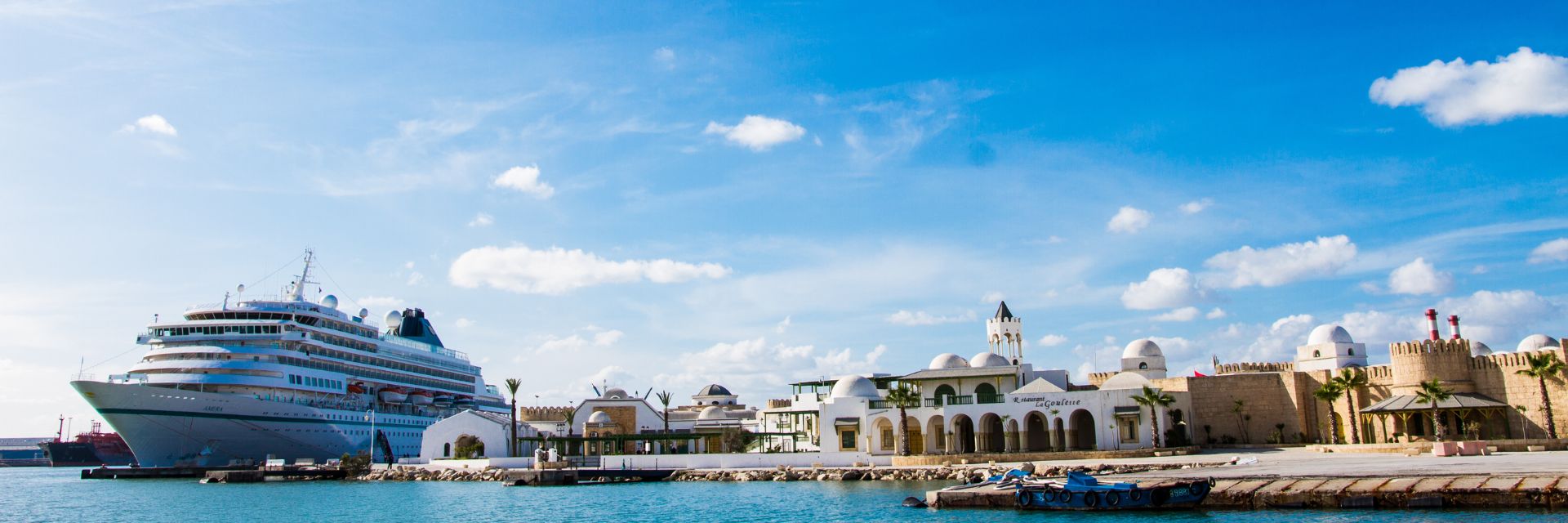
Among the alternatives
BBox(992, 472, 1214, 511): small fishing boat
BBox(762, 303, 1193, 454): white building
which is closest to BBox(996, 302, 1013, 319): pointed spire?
BBox(762, 303, 1193, 454): white building

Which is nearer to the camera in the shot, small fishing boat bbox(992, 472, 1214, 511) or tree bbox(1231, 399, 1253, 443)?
small fishing boat bbox(992, 472, 1214, 511)

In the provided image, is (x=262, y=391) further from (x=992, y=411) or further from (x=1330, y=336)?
(x=1330, y=336)

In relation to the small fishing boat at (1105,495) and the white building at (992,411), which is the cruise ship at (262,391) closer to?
the white building at (992,411)

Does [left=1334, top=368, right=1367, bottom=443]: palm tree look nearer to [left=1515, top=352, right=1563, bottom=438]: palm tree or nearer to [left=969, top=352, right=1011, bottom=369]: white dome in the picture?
[left=1515, top=352, right=1563, bottom=438]: palm tree

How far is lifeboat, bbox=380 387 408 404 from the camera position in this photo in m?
77.8

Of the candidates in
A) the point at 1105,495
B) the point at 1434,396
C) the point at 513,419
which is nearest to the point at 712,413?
the point at 513,419

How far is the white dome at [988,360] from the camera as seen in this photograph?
56.9m

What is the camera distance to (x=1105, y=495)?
3044 cm

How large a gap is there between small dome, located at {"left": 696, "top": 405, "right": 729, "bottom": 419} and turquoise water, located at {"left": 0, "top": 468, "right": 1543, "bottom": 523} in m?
20.8

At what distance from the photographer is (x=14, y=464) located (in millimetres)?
141125

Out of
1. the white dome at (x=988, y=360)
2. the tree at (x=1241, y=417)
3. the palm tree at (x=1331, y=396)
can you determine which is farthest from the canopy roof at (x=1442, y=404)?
the white dome at (x=988, y=360)

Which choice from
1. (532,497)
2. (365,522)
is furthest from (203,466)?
(365,522)

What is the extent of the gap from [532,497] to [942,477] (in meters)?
16.9

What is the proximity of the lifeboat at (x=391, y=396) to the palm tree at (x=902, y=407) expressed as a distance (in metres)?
42.5
